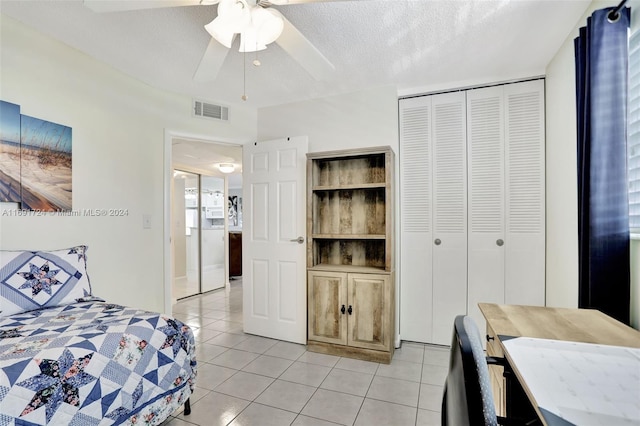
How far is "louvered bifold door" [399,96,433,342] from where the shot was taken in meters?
2.92

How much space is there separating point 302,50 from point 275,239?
1.94 m

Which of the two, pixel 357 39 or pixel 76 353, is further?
pixel 357 39

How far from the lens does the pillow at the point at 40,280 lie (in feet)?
5.50

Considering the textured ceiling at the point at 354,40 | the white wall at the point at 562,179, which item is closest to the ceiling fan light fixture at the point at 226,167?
the textured ceiling at the point at 354,40

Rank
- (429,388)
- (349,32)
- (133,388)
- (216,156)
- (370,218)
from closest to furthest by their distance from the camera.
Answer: (133,388) → (349,32) → (429,388) → (370,218) → (216,156)

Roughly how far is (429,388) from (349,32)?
2550 mm

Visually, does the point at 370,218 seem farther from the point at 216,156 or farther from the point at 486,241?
the point at 216,156

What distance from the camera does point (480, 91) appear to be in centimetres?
277

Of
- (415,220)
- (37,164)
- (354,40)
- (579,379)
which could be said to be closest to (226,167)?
(37,164)

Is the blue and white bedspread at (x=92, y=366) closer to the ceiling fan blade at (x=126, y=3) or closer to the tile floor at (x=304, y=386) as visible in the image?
the tile floor at (x=304, y=386)

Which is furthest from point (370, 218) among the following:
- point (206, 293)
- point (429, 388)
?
point (206, 293)

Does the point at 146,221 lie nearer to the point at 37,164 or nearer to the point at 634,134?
the point at 37,164

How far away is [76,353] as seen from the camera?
1.33 metres

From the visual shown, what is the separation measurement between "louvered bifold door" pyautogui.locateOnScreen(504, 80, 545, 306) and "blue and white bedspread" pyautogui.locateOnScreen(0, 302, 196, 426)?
2.65 meters
